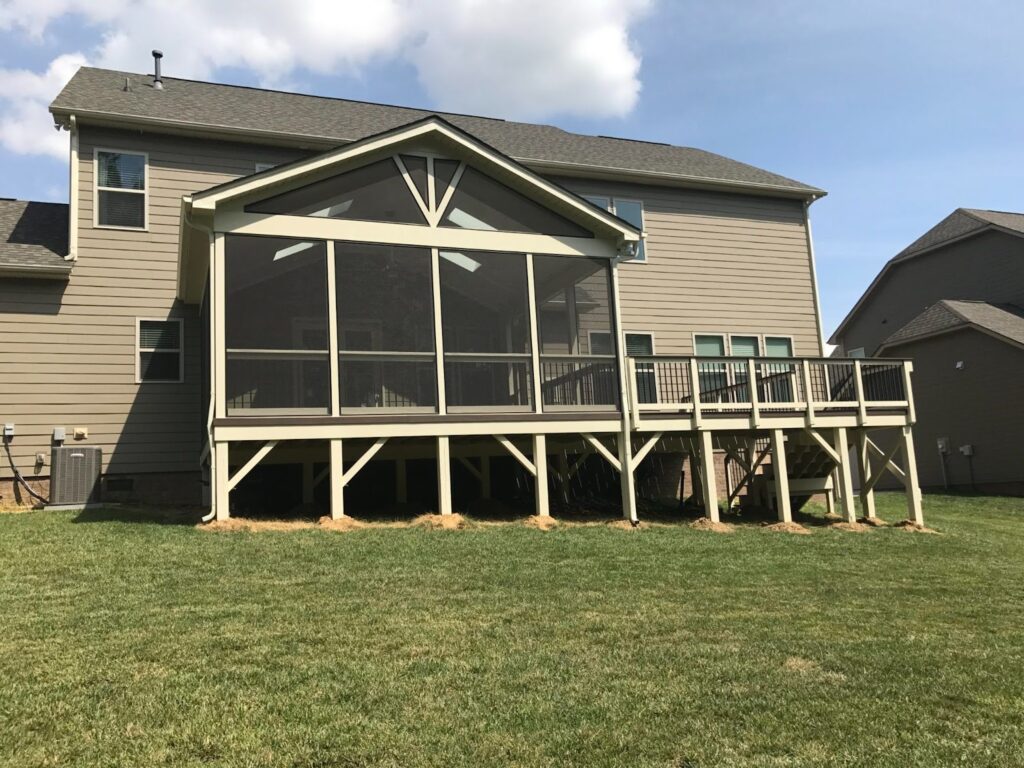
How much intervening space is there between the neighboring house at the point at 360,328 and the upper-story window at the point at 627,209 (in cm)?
6

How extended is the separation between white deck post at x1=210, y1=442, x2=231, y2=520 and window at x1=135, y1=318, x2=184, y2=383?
164 inches

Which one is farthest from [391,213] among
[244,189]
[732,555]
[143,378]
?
[732,555]

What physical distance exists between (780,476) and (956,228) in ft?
59.7

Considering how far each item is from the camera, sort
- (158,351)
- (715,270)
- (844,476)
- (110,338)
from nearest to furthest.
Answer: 1. (844,476)
2. (110,338)
3. (158,351)
4. (715,270)

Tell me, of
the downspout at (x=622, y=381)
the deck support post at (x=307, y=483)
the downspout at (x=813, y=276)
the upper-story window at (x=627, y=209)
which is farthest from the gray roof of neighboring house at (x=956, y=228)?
the deck support post at (x=307, y=483)

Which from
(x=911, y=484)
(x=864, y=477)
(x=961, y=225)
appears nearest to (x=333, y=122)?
(x=864, y=477)

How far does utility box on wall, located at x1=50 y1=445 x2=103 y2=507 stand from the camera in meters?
11.5

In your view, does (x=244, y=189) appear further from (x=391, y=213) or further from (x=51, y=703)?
(x=51, y=703)

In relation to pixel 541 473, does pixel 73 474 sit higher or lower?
higher

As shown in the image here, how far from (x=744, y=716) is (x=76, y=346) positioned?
472 inches

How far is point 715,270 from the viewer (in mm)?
16844

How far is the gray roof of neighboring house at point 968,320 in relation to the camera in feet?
66.4

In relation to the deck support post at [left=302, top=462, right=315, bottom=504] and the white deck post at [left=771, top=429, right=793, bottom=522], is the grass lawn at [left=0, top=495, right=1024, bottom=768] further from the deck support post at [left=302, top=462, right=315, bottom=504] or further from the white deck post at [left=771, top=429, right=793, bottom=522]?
the deck support post at [left=302, top=462, right=315, bottom=504]

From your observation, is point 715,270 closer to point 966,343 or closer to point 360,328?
point 966,343
